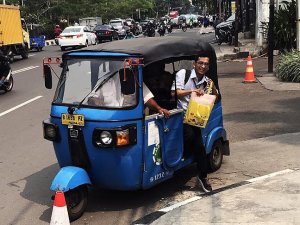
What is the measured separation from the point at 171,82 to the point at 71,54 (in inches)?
49.6

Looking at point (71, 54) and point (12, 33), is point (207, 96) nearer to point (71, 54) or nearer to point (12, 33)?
point (71, 54)

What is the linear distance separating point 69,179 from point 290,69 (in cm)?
1036

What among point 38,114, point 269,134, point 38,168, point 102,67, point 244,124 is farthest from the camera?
point 38,114

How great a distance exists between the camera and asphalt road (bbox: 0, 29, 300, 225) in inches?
219

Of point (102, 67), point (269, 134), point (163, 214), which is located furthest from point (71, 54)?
point (269, 134)

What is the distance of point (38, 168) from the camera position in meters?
7.21

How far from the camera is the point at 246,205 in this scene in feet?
17.0

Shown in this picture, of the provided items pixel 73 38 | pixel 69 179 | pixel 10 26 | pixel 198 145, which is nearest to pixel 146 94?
pixel 198 145

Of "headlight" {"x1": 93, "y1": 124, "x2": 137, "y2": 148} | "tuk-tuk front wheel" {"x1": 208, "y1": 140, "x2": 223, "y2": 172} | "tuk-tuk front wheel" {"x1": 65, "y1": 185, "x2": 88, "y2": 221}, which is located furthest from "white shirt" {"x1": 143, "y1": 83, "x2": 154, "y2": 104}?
"tuk-tuk front wheel" {"x1": 208, "y1": 140, "x2": 223, "y2": 172}

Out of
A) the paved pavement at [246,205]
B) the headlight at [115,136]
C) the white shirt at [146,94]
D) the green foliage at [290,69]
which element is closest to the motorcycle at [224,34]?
the green foliage at [290,69]

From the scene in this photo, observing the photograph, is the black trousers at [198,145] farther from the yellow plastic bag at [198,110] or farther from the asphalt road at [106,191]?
the asphalt road at [106,191]

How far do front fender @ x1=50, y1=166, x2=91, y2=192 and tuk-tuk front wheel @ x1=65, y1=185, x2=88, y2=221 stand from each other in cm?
11

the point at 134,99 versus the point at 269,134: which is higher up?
the point at 134,99

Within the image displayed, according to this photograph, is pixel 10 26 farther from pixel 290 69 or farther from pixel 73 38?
pixel 290 69
